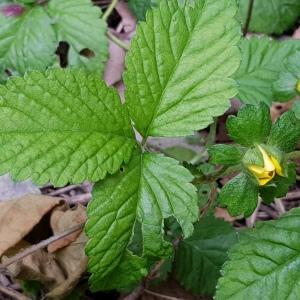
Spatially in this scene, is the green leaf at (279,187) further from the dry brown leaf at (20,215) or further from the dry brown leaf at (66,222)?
the dry brown leaf at (20,215)

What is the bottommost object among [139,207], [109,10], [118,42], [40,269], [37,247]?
[40,269]

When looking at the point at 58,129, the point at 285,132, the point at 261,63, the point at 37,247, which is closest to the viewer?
the point at 58,129

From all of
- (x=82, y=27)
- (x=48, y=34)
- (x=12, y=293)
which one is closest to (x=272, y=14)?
(x=82, y=27)

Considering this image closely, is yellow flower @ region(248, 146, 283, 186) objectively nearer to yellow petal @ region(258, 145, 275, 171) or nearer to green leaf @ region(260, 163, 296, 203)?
yellow petal @ region(258, 145, 275, 171)

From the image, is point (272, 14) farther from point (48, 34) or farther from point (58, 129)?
point (58, 129)

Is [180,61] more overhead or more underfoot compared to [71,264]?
more overhead

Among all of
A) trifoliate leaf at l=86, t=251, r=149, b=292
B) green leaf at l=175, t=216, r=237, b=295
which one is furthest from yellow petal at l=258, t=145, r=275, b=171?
green leaf at l=175, t=216, r=237, b=295

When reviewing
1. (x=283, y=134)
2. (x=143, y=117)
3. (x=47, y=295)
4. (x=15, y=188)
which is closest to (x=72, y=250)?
(x=47, y=295)

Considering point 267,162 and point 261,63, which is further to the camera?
point 261,63
